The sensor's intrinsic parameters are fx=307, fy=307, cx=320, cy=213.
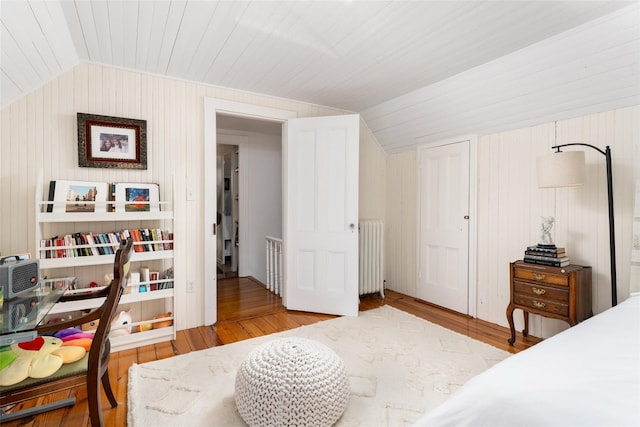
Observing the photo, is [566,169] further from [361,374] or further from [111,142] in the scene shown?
[111,142]

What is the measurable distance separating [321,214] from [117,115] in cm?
Answer: 206

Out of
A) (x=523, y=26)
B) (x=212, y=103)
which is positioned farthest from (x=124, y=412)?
(x=523, y=26)

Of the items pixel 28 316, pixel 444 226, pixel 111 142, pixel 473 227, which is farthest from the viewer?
pixel 444 226

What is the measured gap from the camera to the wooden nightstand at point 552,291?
2203 mm

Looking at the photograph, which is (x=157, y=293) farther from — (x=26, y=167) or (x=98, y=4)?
(x=98, y=4)

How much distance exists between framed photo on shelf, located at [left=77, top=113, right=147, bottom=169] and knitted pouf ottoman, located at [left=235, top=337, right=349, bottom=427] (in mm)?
2006

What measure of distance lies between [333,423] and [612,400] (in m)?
1.26

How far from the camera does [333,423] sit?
1.61 meters

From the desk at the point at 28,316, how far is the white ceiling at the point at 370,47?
1325 mm

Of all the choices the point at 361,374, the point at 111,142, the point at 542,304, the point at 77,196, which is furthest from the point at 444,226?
the point at 77,196

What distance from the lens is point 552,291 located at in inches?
90.9

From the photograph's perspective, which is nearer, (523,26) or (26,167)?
(523,26)

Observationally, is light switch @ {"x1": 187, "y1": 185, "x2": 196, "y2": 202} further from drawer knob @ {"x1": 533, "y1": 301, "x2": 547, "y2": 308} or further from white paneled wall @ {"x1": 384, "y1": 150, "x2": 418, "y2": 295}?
drawer knob @ {"x1": 533, "y1": 301, "x2": 547, "y2": 308}

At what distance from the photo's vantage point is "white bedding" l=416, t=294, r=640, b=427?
714 mm
